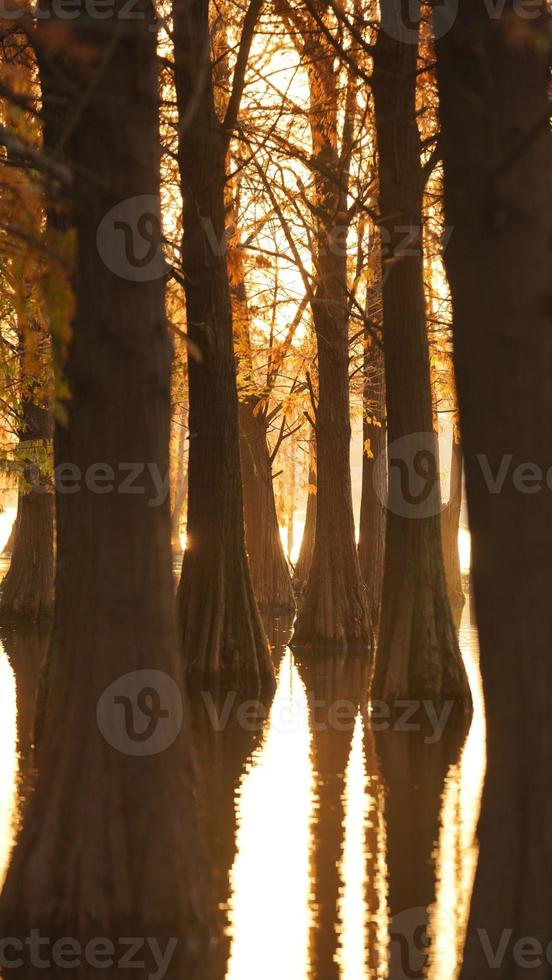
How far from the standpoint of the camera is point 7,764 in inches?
419

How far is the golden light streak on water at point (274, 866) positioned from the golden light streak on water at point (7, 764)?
1.32 metres

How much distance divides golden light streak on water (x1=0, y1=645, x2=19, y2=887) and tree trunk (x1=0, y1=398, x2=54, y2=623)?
5.55m

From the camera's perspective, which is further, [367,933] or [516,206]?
[367,933]

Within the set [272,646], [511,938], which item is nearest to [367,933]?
[511,938]

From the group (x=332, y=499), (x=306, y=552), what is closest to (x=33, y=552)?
(x=332, y=499)

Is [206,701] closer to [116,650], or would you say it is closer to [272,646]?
[272,646]

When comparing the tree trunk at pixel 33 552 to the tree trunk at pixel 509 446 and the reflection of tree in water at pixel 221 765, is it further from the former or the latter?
the tree trunk at pixel 509 446

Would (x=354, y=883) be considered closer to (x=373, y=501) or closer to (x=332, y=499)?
(x=332, y=499)

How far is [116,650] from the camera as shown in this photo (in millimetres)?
6168

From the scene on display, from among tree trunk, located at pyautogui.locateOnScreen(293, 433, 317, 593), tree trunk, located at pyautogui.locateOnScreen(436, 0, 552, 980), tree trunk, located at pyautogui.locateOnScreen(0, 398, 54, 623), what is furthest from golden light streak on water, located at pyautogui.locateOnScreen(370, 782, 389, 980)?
tree trunk, located at pyautogui.locateOnScreen(293, 433, 317, 593)

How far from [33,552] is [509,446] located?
18047 mm

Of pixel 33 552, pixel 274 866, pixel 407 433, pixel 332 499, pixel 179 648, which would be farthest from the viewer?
pixel 33 552

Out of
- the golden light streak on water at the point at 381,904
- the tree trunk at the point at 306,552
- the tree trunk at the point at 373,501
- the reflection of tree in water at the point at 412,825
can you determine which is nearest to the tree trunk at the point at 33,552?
the tree trunk at the point at 373,501

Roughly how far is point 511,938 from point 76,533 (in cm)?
269
